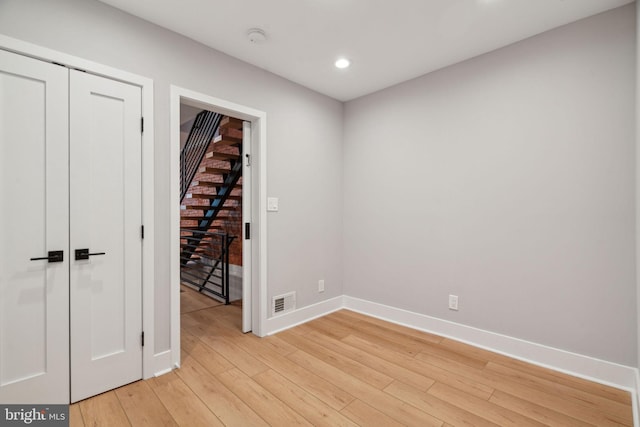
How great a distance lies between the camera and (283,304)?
3.19 metres

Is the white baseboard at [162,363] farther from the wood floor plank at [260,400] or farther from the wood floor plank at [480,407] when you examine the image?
the wood floor plank at [480,407]

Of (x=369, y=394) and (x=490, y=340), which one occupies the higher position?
(x=490, y=340)

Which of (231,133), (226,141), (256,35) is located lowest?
(226,141)

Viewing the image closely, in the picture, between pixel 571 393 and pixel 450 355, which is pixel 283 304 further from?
pixel 571 393

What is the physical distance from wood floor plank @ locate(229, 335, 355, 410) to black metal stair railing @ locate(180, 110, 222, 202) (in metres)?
3.27

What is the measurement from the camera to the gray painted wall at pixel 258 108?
1922 millimetres

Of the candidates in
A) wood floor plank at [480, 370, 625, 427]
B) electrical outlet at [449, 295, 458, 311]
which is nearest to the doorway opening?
electrical outlet at [449, 295, 458, 311]

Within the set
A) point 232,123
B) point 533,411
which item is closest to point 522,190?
point 533,411

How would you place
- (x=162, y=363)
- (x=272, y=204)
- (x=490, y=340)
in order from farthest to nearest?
(x=272, y=204) → (x=490, y=340) → (x=162, y=363)

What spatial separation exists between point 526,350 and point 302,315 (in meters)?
2.10

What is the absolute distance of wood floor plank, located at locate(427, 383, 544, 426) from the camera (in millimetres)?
1771

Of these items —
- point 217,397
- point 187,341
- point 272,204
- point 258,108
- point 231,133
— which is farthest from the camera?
point 231,133

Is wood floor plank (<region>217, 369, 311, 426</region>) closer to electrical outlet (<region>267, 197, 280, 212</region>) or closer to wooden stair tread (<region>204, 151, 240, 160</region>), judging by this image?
electrical outlet (<region>267, 197, 280, 212</region>)

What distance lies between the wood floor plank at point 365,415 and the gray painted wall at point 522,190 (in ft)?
4.69
